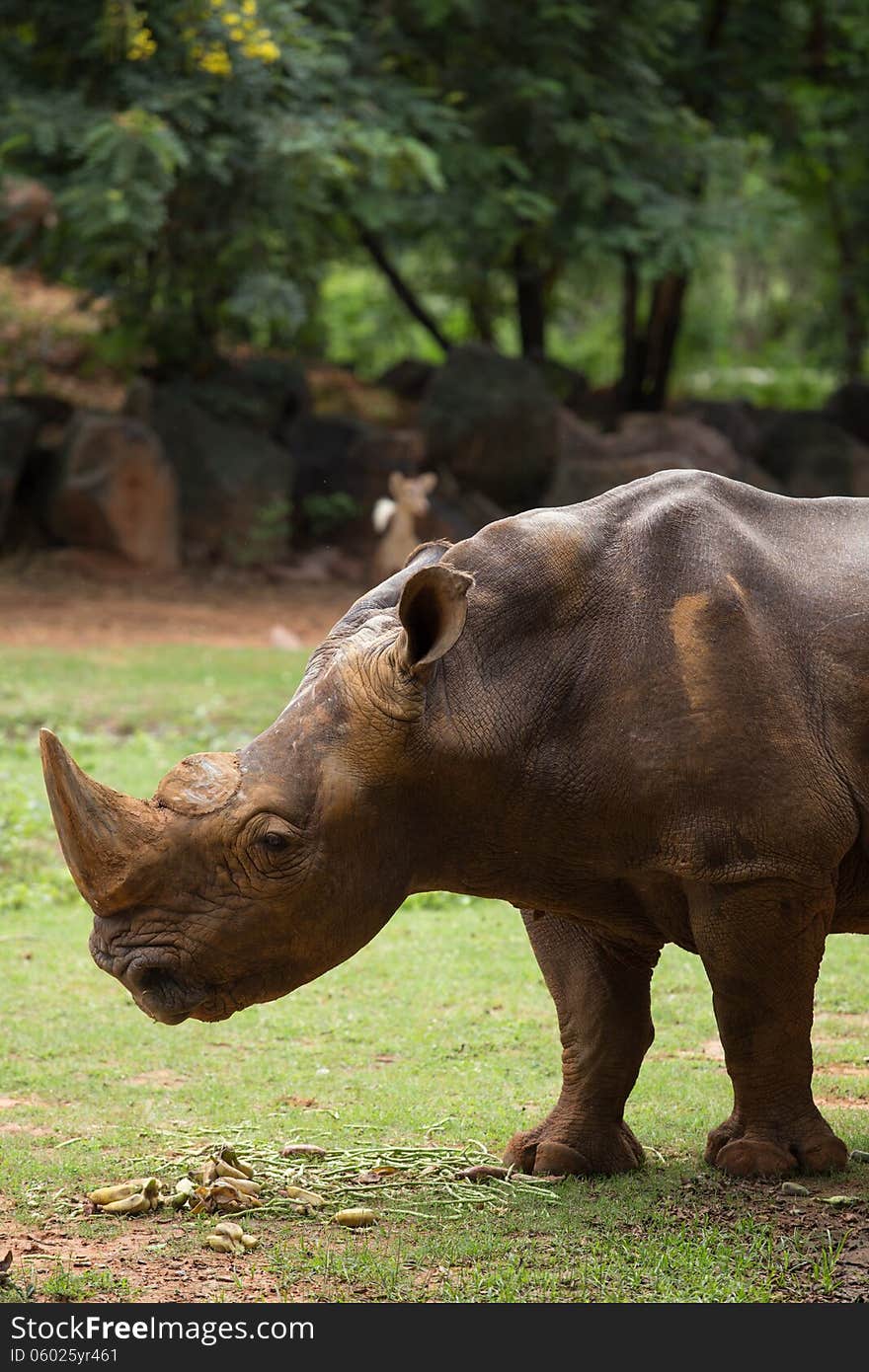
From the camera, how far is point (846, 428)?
1033 inches

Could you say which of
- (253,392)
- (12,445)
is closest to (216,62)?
(12,445)

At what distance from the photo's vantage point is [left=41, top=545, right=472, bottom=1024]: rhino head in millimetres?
4906

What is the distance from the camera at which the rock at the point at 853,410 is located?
26203 mm

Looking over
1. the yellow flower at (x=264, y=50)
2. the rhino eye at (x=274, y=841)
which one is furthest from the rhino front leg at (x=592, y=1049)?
the yellow flower at (x=264, y=50)

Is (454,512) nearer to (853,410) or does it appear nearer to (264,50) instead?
(264,50)

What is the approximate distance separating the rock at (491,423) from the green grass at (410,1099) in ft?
36.8

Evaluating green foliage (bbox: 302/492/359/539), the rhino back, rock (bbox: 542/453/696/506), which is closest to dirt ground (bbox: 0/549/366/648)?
green foliage (bbox: 302/492/359/539)

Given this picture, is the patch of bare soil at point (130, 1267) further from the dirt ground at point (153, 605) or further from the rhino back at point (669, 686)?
the dirt ground at point (153, 605)

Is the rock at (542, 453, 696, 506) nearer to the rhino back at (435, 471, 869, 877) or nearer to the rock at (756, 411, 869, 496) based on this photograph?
the rock at (756, 411, 869, 496)

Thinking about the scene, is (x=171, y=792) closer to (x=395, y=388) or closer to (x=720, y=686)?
(x=720, y=686)

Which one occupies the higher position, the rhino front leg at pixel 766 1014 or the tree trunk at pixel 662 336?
the rhino front leg at pixel 766 1014

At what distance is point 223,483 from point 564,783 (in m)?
16.5
